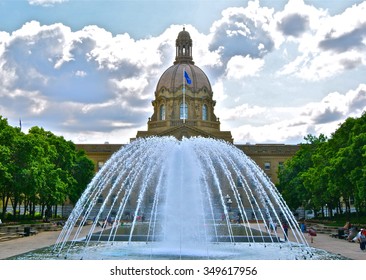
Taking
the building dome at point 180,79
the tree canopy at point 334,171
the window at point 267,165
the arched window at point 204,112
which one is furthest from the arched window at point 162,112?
the tree canopy at point 334,171

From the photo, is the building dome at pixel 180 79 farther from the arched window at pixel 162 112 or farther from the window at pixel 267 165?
the window at pixel 267 165

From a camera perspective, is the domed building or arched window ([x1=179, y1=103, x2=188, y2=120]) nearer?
the domed building

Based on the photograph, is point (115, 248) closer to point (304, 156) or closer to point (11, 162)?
point (11, 162)

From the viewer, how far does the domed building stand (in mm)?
103938

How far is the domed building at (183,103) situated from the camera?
341 ft

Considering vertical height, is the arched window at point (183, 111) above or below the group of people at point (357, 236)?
above

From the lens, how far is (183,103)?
10431cm

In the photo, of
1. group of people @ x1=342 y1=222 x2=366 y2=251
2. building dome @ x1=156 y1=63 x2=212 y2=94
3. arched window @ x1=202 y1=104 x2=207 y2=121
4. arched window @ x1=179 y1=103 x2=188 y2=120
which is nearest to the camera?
group of people @ x1=342 y1=222 x2=366 y2=251

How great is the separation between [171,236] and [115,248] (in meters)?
4.15

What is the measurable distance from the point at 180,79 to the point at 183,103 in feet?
18.7

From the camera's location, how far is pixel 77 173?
7331 cm

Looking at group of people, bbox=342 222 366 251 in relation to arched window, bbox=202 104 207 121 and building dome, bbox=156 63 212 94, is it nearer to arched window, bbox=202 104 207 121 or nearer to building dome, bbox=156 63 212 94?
arched window, bbox=202 104 207 121

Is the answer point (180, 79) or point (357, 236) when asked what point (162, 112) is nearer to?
point (180, 79)

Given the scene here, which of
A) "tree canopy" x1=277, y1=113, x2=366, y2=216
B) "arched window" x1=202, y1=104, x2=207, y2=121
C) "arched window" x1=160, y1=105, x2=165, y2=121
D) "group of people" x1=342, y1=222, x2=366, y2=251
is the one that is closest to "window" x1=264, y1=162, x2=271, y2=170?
"arched window" x1=202, y1=104, x2=207, y2=121
